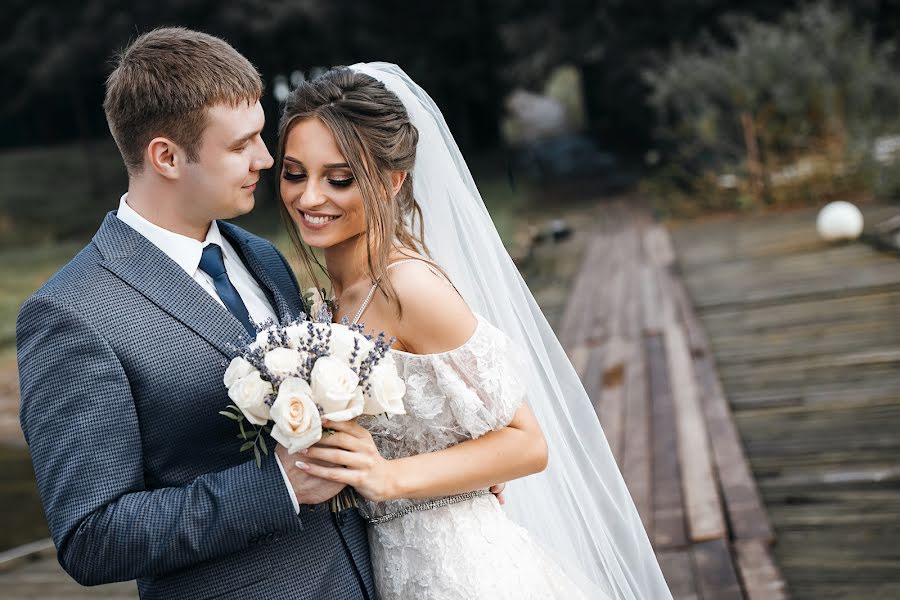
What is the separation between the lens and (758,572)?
362 centimetres

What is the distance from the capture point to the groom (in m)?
1.65

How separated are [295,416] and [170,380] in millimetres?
313

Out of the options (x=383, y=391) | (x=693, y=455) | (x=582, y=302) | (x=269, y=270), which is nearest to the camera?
(x=383, y=391)

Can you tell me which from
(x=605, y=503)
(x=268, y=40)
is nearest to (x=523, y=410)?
(x=605, y=503)

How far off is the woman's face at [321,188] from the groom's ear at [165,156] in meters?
0.29

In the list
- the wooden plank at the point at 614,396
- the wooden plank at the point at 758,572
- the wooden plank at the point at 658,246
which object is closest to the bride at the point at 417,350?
the wooden plank at the point at 758,572

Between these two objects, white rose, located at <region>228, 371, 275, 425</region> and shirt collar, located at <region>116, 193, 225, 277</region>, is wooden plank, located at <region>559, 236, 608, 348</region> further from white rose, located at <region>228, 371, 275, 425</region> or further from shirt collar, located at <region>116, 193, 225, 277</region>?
white rose, located at <region>228, 371, 275, 425</region>

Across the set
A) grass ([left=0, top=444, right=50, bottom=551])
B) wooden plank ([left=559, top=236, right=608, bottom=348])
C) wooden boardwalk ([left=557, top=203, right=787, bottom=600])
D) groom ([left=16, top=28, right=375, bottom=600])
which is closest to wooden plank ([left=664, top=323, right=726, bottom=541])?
wooden boardwalk ([left=557, top=203, right=787, bottom=600])

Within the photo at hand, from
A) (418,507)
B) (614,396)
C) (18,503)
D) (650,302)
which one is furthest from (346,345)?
(650,302)

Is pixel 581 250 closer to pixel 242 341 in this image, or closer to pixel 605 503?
pixel 605 503

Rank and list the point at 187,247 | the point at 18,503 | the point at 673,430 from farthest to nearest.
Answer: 1. the point at 18,503
2. the point at 673,430
3. the point at 187,247

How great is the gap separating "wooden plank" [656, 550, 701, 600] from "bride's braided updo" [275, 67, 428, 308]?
78.0 inches

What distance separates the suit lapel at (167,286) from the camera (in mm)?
1822

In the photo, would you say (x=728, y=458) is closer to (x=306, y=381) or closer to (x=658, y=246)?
(x=306, y=381)
